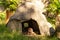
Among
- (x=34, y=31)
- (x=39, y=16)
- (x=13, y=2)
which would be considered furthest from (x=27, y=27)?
(x=13, y=2)

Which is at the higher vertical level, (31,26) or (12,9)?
(12,9)

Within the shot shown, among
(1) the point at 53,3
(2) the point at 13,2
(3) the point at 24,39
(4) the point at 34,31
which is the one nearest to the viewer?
(3) the point at 24,39

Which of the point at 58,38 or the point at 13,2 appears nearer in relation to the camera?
the point at 58,38

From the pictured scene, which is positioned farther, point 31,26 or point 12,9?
point 12,9

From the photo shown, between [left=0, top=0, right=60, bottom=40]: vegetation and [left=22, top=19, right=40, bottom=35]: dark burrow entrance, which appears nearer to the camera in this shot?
[left=0, top=0, right=60, bottom=40]: vegetation

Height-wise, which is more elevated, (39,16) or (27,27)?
(39,16)

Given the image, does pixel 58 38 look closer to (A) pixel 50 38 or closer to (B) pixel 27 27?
(A) pixel 50 38

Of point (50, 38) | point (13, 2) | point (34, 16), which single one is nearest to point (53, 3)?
point (13, 2)

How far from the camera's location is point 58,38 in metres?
9.25

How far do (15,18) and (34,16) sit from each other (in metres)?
0.88

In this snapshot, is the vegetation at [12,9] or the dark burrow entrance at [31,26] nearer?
the vegetation at [12,9]

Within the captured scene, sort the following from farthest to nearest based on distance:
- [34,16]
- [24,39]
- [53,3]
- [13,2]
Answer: [13,2], [53,3], [34,16], [24,39]

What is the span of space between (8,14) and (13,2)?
1.19 meters

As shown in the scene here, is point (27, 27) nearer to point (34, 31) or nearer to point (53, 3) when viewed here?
point (34, 31)
